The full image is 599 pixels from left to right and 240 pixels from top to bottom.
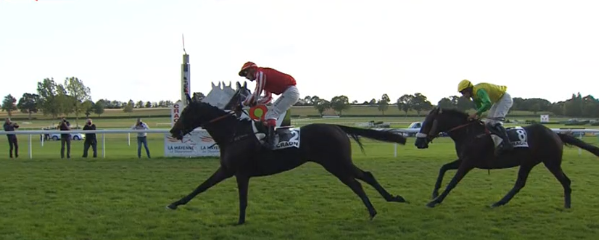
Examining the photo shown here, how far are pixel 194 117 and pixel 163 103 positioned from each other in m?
93.1

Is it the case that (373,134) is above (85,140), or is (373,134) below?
above

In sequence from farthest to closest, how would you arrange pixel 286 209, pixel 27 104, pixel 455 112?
pixel 27 104, pixel 455 112, pixel 286 209

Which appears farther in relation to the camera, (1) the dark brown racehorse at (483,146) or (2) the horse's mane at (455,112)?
(2) the horse's mane at (455,112)

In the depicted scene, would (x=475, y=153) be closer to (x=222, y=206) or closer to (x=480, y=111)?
(x=480, y=111)

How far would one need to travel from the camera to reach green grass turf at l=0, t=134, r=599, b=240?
5926mm

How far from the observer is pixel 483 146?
7.48 meters

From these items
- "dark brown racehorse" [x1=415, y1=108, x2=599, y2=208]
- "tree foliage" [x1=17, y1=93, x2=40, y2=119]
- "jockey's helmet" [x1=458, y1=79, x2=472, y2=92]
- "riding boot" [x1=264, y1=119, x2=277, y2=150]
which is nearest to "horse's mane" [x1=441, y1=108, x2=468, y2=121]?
"dark brown racehorse" [x1=415, y1=108, x2=599, y2=208]

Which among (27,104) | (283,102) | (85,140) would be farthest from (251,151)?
(27,104)

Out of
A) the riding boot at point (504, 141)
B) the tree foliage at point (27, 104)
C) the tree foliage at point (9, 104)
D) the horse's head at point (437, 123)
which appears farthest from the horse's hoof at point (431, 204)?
the tree foliage at point (9, 104)

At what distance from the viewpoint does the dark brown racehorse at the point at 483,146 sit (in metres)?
7.48

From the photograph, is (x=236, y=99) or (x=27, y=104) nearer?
(x=236, y=99)

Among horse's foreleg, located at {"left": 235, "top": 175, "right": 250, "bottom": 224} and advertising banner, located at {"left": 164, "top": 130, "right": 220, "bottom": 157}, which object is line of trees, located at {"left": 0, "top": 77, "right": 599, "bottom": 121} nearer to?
advertising banner, located at {"left": 164, "top": 130, "right": 220, "bottom": 157}

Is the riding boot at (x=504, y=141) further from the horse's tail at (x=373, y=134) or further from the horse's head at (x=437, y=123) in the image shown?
the horse's tail at (x=373, y=134)

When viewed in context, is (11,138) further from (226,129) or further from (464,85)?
(464,85)
